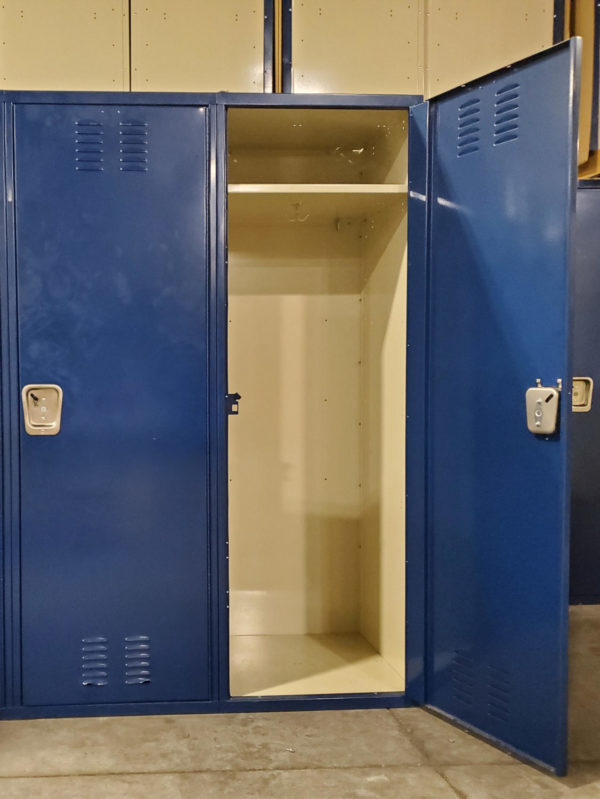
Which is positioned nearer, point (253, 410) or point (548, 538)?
point (548, 538)

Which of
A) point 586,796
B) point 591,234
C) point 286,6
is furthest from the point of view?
point 591,234

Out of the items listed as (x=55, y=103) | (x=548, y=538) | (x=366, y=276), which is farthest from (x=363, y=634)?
(x=55, y=103)

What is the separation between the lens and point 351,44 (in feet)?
9.18

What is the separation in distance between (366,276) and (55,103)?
56.9 inches

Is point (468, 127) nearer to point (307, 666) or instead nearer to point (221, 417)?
point (221, 417)

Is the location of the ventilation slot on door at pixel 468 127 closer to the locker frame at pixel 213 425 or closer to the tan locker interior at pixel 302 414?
the locker frame at pixel 213 425

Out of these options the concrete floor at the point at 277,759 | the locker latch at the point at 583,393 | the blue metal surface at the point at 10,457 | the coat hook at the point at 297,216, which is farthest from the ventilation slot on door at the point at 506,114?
the concrete floor at the point at 277,759

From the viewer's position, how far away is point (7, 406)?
7.88 feet

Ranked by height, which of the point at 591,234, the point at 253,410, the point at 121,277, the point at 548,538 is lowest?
the point at 548,538

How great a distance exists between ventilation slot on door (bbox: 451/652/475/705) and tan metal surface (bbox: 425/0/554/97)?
2.26 metres

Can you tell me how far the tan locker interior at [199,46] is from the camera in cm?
279

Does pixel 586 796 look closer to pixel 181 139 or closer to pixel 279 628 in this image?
pixel 279 628

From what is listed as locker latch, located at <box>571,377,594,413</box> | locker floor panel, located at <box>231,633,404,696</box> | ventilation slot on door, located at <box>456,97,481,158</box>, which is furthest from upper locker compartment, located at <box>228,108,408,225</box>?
locker floor panel, located at <box>231,633,404,696</box>

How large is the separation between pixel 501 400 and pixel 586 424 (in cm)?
177
